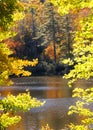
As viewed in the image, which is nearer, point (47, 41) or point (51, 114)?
point (51, 114)

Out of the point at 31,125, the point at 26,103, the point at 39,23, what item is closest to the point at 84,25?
the point at 26,103

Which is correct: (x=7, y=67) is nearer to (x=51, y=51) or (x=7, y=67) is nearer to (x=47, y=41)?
(x=47, y=41)

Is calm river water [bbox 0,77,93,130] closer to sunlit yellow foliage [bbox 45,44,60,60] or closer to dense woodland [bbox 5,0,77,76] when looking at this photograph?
dense woodland [bbox 5,0,77,76]

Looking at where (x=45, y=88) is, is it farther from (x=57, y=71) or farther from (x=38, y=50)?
(x=38, y=50)

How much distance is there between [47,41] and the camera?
82.2 metres

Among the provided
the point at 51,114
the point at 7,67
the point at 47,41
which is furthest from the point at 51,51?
the point at 7,67

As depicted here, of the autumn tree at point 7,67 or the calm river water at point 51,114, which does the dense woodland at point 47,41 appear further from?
the autumn tree at point 7,67

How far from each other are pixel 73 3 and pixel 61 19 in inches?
2892

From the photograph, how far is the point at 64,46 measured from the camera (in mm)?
82438

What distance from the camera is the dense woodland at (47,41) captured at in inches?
3140

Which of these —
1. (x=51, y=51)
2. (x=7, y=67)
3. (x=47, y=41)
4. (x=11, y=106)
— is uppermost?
(x=7, y=67)

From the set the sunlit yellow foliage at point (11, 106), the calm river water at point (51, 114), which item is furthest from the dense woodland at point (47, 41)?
the sunlit yellow foliage at point (11, 106)

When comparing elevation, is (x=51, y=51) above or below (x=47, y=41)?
below

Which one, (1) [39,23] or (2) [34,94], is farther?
(1) [39,23]
